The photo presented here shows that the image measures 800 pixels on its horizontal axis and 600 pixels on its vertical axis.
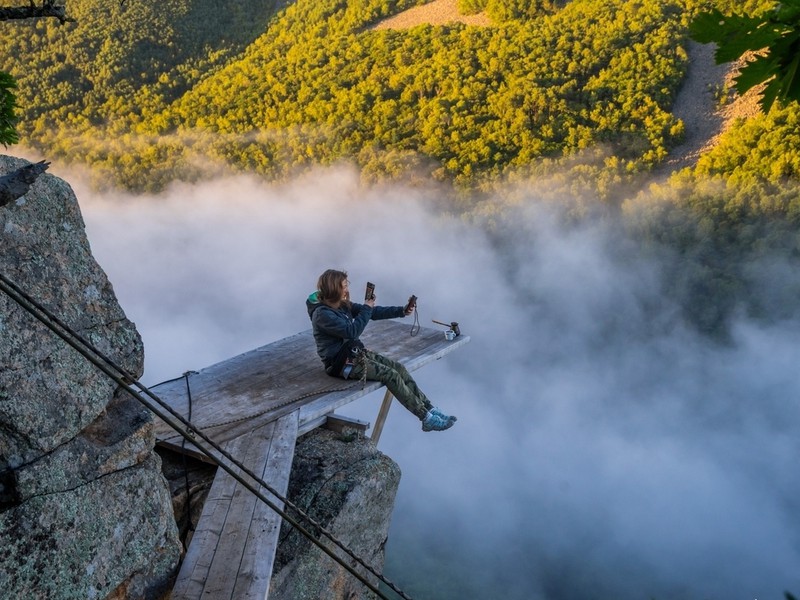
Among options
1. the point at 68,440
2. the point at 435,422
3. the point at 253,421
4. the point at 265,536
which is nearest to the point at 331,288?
the point at 253,421

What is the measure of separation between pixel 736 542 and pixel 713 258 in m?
5.97

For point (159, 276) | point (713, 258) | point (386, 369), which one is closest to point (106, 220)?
point (159, 276)

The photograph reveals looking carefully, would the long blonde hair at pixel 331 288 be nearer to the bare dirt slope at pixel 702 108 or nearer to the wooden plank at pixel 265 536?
the wooden plank at pixel 265 536

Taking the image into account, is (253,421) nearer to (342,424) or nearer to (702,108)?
(342,424)

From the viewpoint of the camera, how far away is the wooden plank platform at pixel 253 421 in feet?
11.1

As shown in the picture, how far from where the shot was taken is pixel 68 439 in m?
2.88

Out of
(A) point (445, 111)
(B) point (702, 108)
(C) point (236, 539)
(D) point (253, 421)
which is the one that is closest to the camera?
(C) point (236, 539)

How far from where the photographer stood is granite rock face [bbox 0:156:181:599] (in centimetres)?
266

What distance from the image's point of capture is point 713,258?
47.7ft

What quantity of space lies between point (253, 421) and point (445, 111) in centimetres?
1749

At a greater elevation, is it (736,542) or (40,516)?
(40,516)

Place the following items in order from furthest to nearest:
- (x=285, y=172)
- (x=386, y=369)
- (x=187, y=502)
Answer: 1. (x=285, y=172)
2. (x=386, y=369)
3. (x=187, y=502)

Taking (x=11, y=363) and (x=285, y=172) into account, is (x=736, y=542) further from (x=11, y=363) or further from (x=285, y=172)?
(x=285, y=172)

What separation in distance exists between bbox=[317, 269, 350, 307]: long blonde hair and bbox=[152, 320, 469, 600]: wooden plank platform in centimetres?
66
